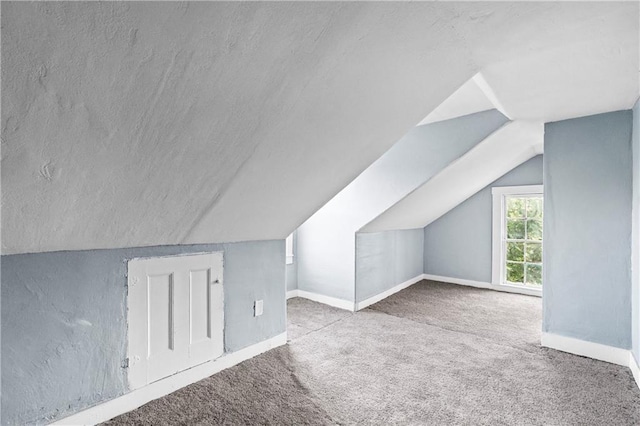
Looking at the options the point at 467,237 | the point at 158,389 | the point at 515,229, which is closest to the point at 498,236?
the point at 515,229

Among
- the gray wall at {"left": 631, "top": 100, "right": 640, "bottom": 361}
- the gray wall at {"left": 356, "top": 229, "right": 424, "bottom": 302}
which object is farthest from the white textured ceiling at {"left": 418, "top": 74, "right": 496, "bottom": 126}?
the gray wall at {"left": 356, "top": 229, "right": 424, "bottom": 302}

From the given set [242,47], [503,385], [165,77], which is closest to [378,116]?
[242,47]

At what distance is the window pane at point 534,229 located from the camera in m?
4.71

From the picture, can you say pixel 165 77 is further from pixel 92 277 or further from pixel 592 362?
pixel 592 362

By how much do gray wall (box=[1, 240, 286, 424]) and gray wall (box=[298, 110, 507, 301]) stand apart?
2263 mm

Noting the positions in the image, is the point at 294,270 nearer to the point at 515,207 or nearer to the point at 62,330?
the point at 62,330

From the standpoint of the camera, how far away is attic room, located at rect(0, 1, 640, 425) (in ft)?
3.65

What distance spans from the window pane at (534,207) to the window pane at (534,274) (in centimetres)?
69

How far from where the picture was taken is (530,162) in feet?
15.5

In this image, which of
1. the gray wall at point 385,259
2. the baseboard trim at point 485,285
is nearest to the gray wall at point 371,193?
the gray wall at point 385,259

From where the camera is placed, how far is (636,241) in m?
2.33

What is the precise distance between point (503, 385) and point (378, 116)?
6.22ft

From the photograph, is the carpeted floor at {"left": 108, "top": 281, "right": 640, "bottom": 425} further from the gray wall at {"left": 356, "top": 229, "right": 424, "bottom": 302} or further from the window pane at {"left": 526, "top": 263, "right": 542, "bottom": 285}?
the window pane at {"left": 526, "top": 263, "right": 542, "bottom": 285}

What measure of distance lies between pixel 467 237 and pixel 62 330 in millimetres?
5041
